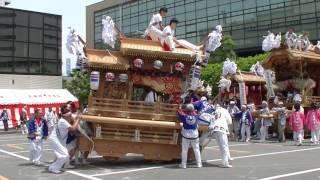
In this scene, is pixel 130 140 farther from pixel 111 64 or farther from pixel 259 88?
pixel 259 88

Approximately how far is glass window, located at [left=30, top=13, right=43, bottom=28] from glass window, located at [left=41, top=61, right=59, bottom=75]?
3.28 meters

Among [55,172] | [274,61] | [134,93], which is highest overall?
[274,61]

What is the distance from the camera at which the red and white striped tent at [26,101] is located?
32.4 meters

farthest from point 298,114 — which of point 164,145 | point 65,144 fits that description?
point 65,144

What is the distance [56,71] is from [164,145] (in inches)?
1239

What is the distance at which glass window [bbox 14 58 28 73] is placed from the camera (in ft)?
132

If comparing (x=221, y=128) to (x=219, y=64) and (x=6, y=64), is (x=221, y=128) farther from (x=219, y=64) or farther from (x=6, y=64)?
(x=6, y=64)

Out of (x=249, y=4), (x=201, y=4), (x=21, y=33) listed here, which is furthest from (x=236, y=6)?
(x=21, y=33)

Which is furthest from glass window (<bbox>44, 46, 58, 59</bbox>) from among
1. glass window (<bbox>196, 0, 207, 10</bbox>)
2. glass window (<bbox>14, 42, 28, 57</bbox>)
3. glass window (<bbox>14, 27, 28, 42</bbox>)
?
glass window (<bbox>196, 0, 207, 10</bbox>)

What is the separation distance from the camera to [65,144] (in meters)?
12.6

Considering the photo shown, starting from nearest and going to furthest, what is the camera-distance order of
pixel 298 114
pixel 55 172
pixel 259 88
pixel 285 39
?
pixel 55 172 < pixel 298 114 < pixel 285 39 < pixel 259 88

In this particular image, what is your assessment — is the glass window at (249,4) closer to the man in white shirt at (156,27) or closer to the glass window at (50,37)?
the glass window at (50,37)

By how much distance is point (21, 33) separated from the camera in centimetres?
4069

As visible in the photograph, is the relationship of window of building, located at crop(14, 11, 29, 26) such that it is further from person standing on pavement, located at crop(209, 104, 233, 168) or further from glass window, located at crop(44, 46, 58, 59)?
person standing on pavement, located at crop(209, 104, 233, 168)
